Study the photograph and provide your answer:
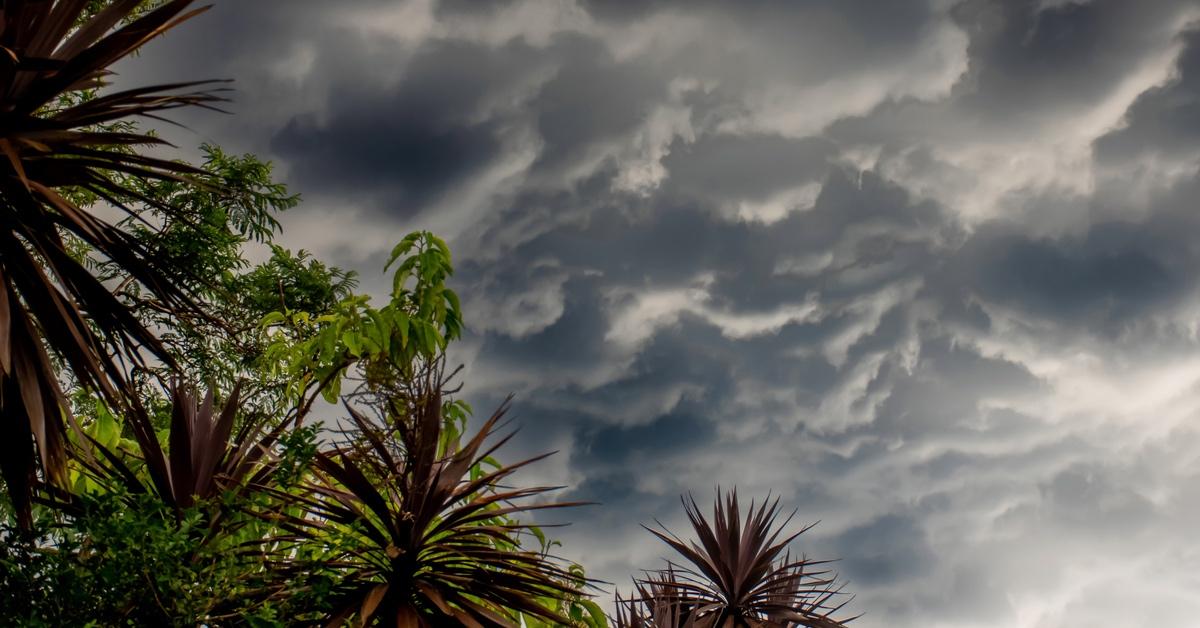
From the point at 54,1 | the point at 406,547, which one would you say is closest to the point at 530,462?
the point at 406,547

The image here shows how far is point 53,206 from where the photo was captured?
5.36m

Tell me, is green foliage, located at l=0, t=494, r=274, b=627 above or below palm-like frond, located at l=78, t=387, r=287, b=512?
below

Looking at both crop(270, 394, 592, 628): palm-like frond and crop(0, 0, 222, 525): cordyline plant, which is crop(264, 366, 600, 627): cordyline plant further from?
crop(0, 0, 222, 525): cordyline plant

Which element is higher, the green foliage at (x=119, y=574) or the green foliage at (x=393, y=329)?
the green foliage at (x=393, y=329)

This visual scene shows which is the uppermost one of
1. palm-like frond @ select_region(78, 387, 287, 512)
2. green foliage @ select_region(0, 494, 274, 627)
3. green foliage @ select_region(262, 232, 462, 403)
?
green foliage @ select_region(262, 232, 462, 403)

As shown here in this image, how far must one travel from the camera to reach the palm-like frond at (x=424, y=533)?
5887mm

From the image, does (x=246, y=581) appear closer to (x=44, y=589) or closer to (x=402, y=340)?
(x=44, y=589)

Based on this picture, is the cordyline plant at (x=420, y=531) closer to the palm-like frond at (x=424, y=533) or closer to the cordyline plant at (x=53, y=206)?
the palm-like frond at (x=424, y=533)

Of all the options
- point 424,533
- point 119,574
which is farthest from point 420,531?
point 119,574

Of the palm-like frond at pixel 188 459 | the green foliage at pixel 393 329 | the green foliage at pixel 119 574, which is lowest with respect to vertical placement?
the green foliage at pixel 119 574

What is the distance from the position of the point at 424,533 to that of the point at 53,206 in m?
2.70

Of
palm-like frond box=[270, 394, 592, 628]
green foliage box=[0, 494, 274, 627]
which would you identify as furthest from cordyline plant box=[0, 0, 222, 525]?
palm-like frond box=[270, 394, 592, 628]

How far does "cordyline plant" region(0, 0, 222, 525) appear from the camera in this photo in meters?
5.47

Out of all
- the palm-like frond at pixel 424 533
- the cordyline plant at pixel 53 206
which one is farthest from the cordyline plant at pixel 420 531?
the cordyline plant at pixel 53 206
